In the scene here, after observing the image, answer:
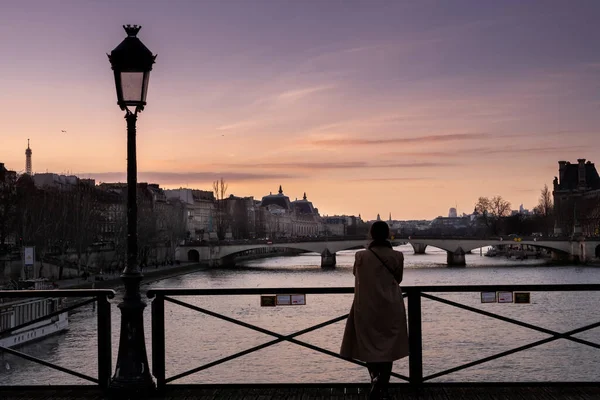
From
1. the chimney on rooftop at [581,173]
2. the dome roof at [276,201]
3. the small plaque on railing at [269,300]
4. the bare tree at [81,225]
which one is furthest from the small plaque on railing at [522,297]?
the dome roof at [276,201]

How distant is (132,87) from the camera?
7.11 meters

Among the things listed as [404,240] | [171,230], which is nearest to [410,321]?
[171,230]

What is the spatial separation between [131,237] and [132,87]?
4.49 feet

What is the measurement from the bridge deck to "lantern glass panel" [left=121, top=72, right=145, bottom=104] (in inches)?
105

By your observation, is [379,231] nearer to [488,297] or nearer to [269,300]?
[269,300]

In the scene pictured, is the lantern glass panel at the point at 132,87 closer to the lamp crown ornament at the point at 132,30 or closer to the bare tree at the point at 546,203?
the lamp crown ornament at the point at 132,30

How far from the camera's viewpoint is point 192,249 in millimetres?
89688

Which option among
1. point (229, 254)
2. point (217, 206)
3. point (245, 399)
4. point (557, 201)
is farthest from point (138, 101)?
point (557, 201)

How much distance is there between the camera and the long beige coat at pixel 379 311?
19.6 ft

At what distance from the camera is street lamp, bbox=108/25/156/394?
680cm

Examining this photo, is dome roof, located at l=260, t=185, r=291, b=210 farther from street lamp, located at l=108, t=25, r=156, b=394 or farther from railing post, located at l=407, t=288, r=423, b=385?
railing post, located at l=407, t=288, r=423, b=385

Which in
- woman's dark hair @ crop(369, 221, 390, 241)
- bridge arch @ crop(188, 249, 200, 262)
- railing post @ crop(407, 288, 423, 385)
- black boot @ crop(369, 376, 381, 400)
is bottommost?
bridge arch @ crop(188, 249, 200, 262)

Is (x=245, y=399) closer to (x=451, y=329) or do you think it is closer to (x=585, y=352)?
(x=585, y=352)

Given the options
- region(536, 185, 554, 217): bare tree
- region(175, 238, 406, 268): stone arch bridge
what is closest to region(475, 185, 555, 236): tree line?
region(536, 185, 554, 217): bare tree
